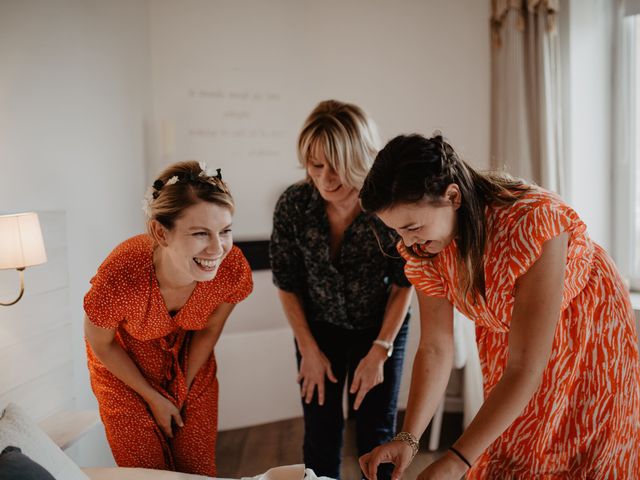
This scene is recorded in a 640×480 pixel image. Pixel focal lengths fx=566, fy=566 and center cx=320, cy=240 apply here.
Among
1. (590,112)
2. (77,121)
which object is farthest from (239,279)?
(590,112)

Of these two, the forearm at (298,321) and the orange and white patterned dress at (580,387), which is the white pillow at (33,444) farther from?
the orange and white patterned dress at (580,387)

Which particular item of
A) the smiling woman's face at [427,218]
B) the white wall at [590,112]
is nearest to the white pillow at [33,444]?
the smiling woman's face at [427,218]

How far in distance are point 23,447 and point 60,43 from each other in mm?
1579

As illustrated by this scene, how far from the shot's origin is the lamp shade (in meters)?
1.55

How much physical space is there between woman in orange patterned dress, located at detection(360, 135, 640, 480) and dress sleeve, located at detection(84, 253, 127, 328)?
2.62 feet

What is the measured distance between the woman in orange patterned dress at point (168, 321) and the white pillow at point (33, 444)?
260 mm

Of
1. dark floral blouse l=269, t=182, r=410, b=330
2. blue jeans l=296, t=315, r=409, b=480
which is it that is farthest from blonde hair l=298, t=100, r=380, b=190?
blue jeans l=296, t=315, r=409, b=480

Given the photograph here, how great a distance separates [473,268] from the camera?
119 centimetres

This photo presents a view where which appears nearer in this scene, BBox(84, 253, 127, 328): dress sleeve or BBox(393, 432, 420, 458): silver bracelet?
BBox(393, 432, 420, 458): silver bracelet

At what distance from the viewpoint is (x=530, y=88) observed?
291cm

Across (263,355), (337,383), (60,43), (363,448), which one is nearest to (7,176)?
(60,43)

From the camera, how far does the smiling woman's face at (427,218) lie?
115cm

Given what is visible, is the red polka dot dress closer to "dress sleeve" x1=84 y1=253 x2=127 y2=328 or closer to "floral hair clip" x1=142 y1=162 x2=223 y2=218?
"dress sleeve" x1=84 y1=253 x2=127 y2=328

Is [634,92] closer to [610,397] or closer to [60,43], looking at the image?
[610,397]
